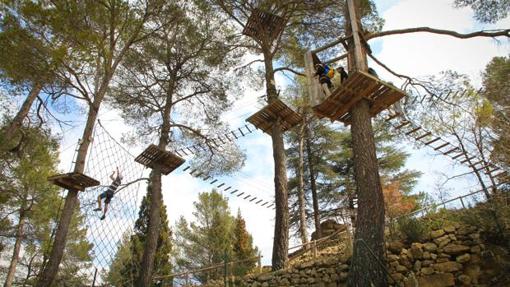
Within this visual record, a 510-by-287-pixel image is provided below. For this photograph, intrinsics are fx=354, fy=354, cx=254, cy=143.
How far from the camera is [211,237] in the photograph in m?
18.1

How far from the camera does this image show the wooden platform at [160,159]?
25.8ft

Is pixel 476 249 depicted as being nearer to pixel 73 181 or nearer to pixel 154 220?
pixel 154 220

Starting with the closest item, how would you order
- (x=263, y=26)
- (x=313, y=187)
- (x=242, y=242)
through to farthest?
(x=263, y=26)
(x=313, y=187)
(x=242, y=242)

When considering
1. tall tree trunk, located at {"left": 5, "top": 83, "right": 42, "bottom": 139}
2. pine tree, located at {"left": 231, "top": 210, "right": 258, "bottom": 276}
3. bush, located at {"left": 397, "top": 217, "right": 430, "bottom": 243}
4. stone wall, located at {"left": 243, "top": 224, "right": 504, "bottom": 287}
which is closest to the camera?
stone wall, located at {"left": 243, "top": 224, "right": 504, "bottom": 287}

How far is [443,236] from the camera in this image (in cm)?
505

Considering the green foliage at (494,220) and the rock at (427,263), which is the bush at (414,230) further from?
the green foliage at (494,220)

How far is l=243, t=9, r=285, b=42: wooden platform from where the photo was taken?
8969 mm

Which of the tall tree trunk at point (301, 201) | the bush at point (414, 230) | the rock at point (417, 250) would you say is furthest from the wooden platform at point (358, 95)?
the tall tree trunk at point (301, 201)

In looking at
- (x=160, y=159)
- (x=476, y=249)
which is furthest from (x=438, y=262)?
(x=160, y=159)

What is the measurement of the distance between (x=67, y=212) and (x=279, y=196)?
3.91m

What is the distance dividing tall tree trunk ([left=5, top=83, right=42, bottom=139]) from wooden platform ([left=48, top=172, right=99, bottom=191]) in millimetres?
3322

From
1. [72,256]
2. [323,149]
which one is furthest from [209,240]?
[323,149]

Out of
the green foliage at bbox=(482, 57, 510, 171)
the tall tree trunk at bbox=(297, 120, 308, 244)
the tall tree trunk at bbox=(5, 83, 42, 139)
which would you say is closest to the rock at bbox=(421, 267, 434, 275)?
the green foliage at bbox=(482, 57, 510, 171)

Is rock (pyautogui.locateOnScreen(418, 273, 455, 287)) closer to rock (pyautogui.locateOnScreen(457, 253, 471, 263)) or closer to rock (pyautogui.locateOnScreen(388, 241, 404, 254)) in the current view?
rock (pyautogui.locateOnScreen(457, 253, 471, 263))
